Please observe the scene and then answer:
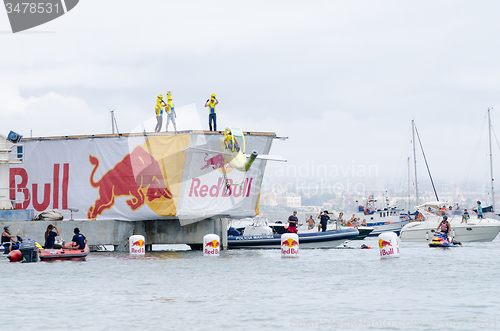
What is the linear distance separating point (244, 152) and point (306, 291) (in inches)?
629

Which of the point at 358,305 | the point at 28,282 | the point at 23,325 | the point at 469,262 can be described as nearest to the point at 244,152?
the point at 469,262

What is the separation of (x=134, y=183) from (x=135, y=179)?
24 cm

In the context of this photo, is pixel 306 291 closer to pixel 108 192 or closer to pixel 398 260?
pixel 398 260

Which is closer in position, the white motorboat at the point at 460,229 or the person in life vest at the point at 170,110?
the person in life vest at the point at 170,110

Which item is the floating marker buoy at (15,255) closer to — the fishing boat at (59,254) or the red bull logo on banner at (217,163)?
the fishing boat at (59,254)

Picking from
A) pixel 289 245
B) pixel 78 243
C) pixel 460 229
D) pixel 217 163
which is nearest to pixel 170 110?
pixel 217 163

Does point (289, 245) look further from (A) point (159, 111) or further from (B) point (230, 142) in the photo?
(A) point (159, 111)

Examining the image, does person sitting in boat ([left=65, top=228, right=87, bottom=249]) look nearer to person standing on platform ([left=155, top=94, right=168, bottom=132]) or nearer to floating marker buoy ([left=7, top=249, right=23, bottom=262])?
floating marker buoy ([left=7, top=249, right=23, bottom=262])

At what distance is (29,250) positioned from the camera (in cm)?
3047

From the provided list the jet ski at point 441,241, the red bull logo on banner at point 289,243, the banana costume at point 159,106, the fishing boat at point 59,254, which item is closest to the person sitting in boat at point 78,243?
the fishing boat at point 59,254

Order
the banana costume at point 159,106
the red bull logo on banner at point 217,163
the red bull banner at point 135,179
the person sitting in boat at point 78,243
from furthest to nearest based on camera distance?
the red bull logo on banner at point 217,163, the red bull banner at point 135,179, the banana costume at point 159,106, the person sitting in boat at point 78,243

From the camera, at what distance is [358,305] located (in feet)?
60.0

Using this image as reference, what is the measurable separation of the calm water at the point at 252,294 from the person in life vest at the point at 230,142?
6.27 meters

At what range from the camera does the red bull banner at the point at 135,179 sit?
120 feet
